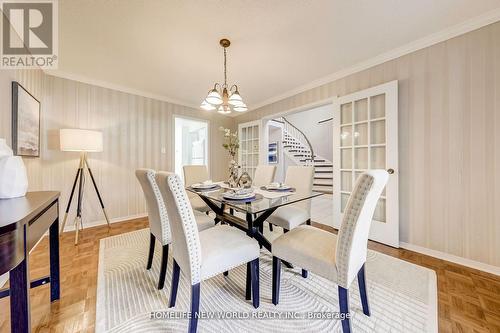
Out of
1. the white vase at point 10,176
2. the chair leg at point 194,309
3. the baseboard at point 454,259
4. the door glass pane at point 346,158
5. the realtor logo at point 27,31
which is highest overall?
the realtor logo at point 27,31

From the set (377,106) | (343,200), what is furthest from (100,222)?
(377,106)

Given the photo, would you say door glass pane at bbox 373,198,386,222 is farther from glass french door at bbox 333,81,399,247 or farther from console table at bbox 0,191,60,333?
console table at bbox 0,191,60,333

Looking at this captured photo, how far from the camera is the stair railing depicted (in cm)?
667

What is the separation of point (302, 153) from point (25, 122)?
6.36 m

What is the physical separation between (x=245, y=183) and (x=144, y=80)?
2.49 metres

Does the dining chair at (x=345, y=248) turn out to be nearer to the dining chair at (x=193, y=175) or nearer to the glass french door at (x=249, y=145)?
the dining chair at (x=193, y=175)

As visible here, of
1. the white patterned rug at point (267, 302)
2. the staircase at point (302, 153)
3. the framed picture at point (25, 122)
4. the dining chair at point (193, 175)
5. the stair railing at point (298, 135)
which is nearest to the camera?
the white patterned rug at point (267, 302)

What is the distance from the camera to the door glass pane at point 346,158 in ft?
9.30

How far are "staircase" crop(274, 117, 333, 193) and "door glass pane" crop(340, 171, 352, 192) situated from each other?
2651mm

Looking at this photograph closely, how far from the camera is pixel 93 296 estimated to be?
1.53 m

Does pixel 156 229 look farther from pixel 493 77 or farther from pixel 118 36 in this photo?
pixel 493 77

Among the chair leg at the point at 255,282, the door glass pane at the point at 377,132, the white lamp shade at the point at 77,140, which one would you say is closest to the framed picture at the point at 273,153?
the door glass pane at the point at 377,132

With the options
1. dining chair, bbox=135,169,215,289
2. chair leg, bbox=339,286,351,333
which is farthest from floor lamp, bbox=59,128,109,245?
chair leg, bbox=339,286,351,333

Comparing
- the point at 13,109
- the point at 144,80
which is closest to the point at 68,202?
the point at 13,109
